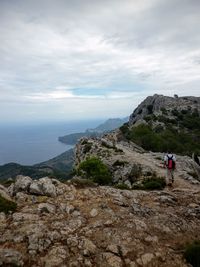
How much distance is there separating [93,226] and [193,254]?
3.68m

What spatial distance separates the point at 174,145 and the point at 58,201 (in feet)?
140

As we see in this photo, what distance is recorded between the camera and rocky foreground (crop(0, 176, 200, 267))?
10.5 m

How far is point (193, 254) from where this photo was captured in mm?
10805

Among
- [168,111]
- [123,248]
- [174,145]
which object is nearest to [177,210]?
[123,248]

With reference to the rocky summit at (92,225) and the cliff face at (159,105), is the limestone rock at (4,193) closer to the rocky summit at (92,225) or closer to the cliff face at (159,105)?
the rocky summit at (92,225)

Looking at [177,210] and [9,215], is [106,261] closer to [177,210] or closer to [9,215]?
[9,215]

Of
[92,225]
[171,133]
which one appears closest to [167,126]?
[171,133]

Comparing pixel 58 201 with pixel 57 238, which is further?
pixel 58 201

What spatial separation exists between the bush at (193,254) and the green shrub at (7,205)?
268 inches

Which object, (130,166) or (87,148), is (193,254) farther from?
(87,148)

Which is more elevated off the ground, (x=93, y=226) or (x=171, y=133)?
(x=93, y=226)

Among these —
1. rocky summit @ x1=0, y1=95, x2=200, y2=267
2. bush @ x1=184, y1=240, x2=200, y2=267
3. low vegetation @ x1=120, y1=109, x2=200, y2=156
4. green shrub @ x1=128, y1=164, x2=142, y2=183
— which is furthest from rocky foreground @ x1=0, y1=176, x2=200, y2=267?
low vegetation @ x1=120, y1=109, x2=200, y2=156

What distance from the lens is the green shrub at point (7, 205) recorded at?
1306cm

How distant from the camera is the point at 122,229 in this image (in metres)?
12.3
